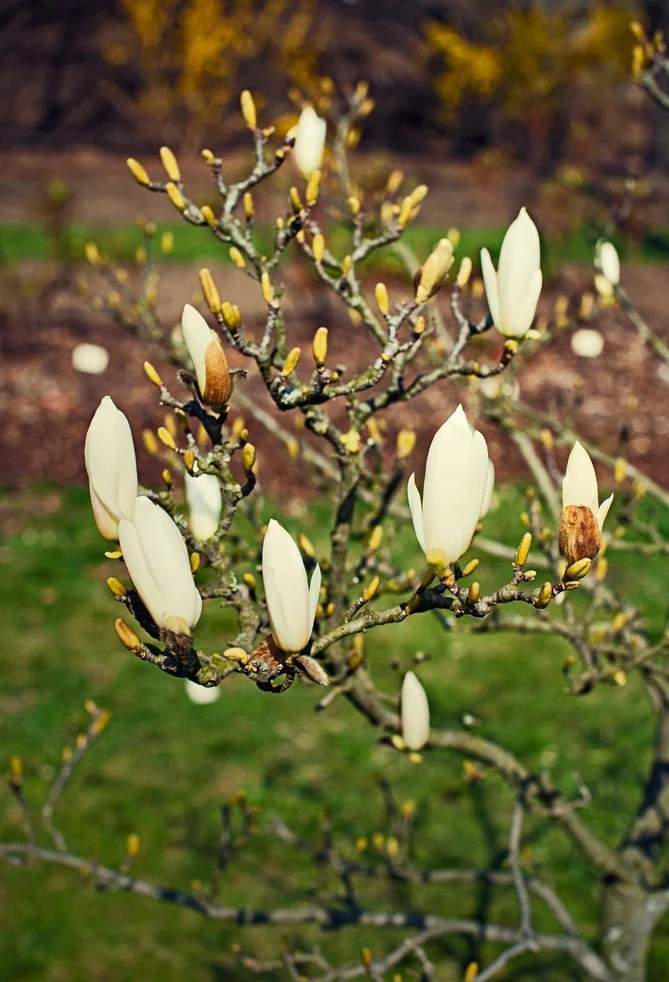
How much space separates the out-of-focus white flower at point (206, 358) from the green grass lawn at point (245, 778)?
2341 mm

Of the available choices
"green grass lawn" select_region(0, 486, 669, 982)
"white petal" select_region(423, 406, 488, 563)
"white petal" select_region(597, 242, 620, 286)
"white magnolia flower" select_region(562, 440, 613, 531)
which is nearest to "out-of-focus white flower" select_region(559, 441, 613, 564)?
"white magnolia flower" select_region(562, 440, 613, 531)

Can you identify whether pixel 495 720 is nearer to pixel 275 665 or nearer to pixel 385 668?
pixel 385 668

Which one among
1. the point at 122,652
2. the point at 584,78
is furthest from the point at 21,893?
the point at 584,78

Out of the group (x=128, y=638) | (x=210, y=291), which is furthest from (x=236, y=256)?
(x=128, y=638)

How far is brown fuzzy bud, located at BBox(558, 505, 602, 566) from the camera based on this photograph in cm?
147

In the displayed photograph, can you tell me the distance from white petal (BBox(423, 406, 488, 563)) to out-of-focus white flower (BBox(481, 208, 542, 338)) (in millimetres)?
427

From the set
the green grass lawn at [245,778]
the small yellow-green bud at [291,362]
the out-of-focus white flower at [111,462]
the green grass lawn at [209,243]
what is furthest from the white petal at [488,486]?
the green grass lawn at [209,243]

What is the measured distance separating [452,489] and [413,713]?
2.71ft

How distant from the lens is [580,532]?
1.47 m

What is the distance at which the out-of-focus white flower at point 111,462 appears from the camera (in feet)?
4.70

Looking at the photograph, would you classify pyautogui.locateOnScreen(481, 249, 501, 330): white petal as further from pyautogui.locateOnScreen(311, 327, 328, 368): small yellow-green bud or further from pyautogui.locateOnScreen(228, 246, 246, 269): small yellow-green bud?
pyautogui.locateOnScreen(228, 246, 246, 269): small yellow-green bud

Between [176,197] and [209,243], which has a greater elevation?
[176,197]

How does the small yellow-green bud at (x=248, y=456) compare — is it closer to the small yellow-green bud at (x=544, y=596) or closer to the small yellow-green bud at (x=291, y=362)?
the small yellow-green bud at (x=291, y=362)

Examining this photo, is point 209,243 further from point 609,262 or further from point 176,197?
point 176,197
